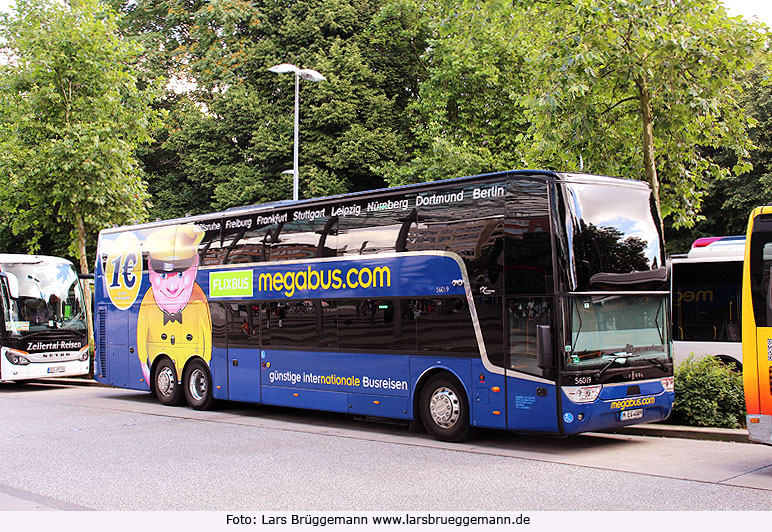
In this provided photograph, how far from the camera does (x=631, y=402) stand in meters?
11.2

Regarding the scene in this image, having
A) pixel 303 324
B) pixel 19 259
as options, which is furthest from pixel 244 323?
pixel 19 259

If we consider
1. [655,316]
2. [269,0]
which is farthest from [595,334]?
[269,0]

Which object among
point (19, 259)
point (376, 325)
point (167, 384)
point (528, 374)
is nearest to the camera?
point (528, 374)

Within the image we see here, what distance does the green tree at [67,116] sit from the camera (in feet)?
79.3

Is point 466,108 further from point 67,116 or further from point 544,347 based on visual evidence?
point 544,347

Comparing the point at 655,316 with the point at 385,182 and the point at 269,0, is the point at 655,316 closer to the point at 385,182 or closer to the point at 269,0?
the point at 385,182

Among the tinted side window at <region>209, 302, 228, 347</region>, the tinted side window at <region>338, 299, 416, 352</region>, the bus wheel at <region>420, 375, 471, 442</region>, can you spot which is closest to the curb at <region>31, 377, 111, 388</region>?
the tinted side window at <region>209, 302, 228, 347</region>

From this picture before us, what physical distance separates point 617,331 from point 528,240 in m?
1.67

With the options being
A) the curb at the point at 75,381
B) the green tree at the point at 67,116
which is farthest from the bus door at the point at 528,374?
the green tree at the point at 67,116

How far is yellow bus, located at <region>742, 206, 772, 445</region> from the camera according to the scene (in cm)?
916

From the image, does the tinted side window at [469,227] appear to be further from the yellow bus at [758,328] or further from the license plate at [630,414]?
the yellow bus at [758,328]

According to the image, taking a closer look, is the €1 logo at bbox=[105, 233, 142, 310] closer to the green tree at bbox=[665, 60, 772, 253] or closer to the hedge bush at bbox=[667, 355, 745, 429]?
the hedge bush at bbox=[667, 355, 745, 429]

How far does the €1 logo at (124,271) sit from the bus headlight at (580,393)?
35.9 feet

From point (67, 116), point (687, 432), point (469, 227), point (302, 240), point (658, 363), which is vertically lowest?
point (687, 432)
